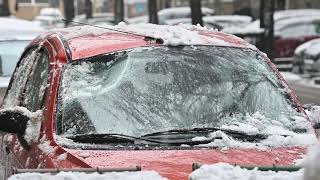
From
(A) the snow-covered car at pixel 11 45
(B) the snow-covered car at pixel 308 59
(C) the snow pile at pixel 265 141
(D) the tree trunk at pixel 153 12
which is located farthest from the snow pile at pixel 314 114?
(D) the tree trunk at pixel 153 12

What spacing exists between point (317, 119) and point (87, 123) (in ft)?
4.77

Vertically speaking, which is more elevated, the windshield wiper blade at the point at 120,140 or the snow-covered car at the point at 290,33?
the windshield wiper blade at the point at 120,140

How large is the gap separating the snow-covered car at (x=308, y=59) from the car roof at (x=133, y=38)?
1347 cm

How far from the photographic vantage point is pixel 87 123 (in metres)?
3.72

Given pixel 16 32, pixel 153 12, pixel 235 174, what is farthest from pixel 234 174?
pixel 153 12

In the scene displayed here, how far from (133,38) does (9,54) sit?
13.2ft

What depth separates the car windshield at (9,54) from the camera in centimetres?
773

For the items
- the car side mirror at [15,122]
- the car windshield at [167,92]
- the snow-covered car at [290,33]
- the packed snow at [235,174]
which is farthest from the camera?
the snow-covered car at [290,33]

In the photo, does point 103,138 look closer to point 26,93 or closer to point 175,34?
point 175,34

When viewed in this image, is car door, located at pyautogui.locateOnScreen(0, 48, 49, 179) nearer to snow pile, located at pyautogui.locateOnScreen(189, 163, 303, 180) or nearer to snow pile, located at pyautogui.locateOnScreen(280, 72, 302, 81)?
snow pile, located at pyautogui.locateOnScreen(189, 163, 303, 180)

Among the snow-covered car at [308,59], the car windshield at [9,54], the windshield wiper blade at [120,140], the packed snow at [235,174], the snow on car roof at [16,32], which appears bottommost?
the snow-covered car at [308,59]

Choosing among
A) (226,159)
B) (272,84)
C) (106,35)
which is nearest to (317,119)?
(272,84)

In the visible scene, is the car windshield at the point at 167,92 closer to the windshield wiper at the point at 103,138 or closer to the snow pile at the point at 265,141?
the windshield wiper at the point at 103,138

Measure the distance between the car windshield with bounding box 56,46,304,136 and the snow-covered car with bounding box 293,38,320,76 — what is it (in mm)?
13752
